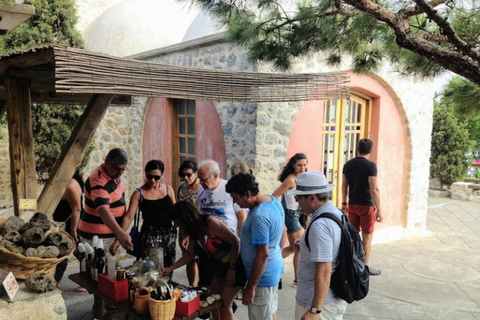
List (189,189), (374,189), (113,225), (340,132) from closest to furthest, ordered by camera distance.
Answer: (113,225), (189,189), (374,189), (340,132)

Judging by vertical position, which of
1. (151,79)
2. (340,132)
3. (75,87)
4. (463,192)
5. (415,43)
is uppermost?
(415,43)

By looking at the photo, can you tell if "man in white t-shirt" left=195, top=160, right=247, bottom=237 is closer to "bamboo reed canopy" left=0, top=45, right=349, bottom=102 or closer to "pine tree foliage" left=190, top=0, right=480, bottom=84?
"bamboo reed canopy" left=0, top=45, right=349, bottom=102

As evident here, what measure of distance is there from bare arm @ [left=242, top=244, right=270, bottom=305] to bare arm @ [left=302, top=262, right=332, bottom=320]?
52 centimetres

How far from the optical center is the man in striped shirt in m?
3.76

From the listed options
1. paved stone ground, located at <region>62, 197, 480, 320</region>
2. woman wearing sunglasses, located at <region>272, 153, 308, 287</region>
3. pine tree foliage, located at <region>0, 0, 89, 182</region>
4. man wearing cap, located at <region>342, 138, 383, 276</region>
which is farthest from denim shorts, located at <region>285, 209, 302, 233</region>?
pine tree foliage, located at <region>0, 0, 89, 182</region>

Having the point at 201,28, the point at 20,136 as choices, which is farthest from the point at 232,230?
the point at 201,28

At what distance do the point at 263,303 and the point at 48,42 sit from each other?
6.86 meters

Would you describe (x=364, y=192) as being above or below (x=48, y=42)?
below

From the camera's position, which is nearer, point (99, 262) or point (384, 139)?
point (99, 262)

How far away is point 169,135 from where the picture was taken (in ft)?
27.0

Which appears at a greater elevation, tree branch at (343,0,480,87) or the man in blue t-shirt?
tree branch at (343,0,480,87)

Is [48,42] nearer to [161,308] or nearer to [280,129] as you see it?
[280,129]

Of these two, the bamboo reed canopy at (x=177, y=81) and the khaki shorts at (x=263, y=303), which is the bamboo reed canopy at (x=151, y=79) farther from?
the khaki shorts at (x=263, y=303)

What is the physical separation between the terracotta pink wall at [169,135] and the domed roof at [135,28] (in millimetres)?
3338
